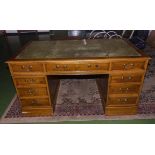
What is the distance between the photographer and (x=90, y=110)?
9.07ft

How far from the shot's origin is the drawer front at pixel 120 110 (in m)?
2.60

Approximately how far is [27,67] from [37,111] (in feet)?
2.58

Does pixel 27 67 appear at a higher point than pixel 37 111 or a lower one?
higher

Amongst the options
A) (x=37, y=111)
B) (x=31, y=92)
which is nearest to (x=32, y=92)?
(x=31, y=92)

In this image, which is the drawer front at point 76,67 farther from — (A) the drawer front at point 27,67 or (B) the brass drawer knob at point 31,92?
(B) the brass drawer knob at point 31,92

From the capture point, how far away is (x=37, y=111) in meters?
2.64

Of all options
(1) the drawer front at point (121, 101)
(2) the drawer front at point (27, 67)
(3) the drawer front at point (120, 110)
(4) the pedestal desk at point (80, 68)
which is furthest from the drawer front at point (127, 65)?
(2) the drawer front at point (27, 67)

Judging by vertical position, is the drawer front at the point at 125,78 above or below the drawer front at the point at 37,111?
above

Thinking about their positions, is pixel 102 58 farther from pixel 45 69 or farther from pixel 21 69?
pixel 21 69

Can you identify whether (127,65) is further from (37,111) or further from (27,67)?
(37,111)

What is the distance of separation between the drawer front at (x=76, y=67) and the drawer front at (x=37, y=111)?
2.41ft

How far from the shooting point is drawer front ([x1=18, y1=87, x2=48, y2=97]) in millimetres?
2439

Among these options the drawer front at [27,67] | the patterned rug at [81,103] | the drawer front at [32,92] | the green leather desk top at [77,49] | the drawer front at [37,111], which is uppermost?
the green leather desk top at [77,49]

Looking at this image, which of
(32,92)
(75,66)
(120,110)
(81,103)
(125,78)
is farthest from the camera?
(81,103)
